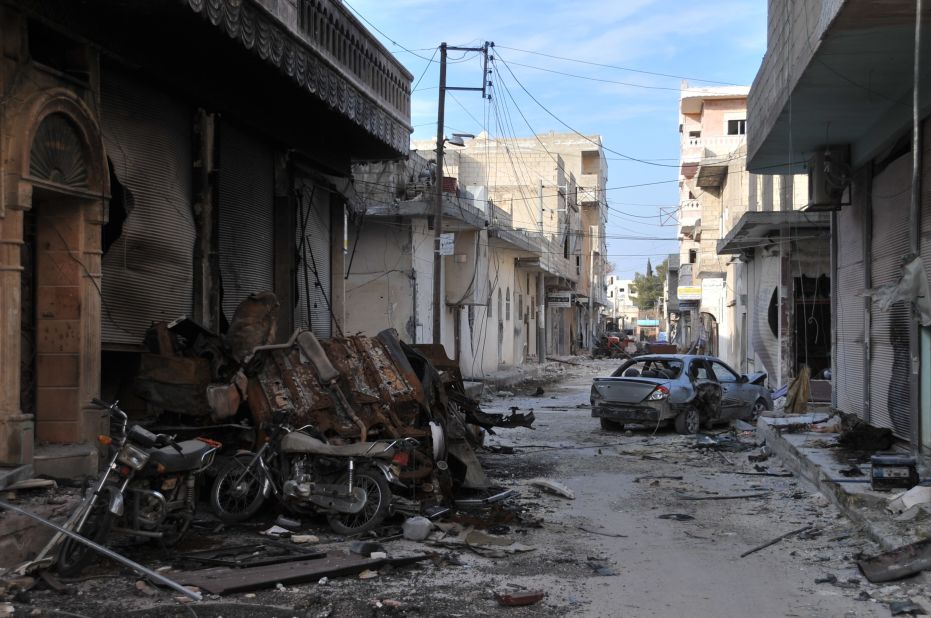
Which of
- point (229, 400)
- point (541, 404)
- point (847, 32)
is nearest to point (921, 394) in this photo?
point (847, 32)

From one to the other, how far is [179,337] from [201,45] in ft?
11.1

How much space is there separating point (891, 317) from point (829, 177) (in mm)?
2878

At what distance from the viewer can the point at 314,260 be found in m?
15.6

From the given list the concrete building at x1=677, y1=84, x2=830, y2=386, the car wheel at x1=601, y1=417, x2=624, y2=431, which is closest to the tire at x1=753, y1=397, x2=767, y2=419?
the car wheel at x1=601, y1=417, x2=624, y2=431

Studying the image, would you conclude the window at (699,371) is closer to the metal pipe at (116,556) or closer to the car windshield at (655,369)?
the car windshield at (655,369)

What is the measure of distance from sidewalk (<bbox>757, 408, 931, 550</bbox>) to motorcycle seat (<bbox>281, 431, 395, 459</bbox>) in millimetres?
4303

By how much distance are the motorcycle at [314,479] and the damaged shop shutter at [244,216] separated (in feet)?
14.1

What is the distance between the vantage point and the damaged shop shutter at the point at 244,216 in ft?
39.6

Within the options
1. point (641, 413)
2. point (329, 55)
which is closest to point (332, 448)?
point (329, 55)

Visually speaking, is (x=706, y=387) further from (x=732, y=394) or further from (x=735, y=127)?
(x=735, y=127)

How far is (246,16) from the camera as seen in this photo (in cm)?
916

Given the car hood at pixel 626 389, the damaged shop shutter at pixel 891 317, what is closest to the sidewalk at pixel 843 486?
the damaged shop shutter at pixel 891 317

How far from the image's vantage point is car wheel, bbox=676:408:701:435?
17.0 m

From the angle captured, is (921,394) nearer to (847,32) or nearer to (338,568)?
(847,32)
